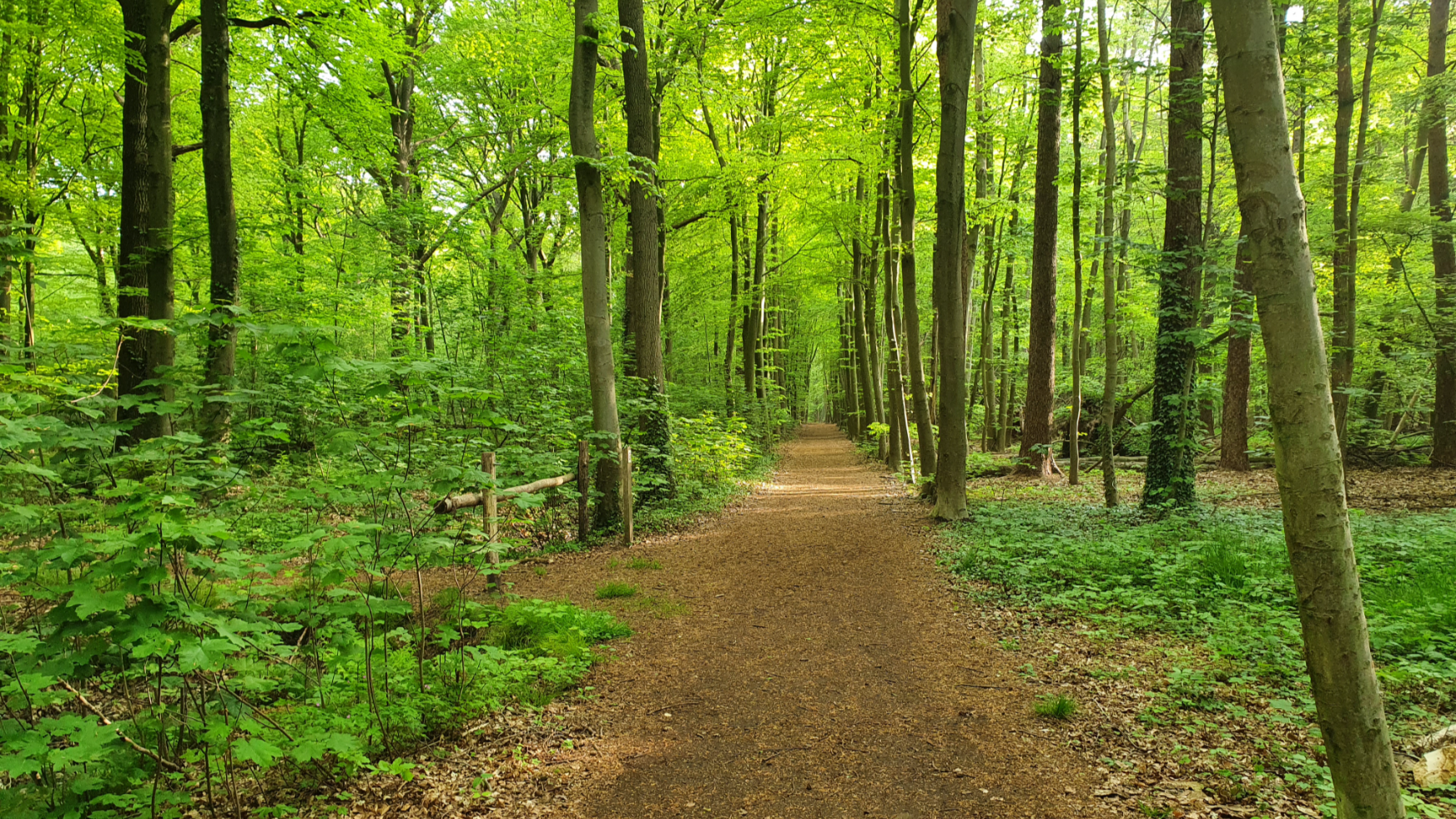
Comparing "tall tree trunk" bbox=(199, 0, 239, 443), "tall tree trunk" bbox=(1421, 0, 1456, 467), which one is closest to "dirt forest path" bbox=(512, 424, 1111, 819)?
"tall tree trunk" bbox=(199, 0, 239, 443)

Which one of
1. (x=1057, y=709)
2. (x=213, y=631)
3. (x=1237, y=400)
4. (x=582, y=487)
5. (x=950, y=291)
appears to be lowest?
(x=1057, y=709)

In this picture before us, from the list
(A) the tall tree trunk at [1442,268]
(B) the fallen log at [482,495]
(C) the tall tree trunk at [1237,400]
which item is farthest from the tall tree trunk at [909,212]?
(A) the tall tree trunk at [1442,268]

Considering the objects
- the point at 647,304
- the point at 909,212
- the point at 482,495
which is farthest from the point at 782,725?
the point at 909,212

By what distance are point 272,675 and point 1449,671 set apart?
286 inches

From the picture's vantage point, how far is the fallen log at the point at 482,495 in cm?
479

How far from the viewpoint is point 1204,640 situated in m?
4.55

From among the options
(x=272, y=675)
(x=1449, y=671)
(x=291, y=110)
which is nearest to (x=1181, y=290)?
(x=1449, y=671)

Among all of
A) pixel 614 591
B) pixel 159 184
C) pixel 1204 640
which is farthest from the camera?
pixel 159 184

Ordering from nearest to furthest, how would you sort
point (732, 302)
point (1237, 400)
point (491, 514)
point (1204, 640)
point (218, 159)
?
point (1204, 640)
point (491, 514)
point (218, 159)
point (1237, 400)
point (732, 302)

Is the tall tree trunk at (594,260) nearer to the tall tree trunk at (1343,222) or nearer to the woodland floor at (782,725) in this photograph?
the woodland floor at (782,725)

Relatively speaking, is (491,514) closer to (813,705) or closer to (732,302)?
(813,705)

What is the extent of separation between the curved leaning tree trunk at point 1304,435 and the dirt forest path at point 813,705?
117cm

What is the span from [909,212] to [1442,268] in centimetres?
960

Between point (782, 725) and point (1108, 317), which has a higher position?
point (1108, 317)
